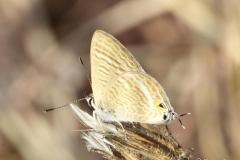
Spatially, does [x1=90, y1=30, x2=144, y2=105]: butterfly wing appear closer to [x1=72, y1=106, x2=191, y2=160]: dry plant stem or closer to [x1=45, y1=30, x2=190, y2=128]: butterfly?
[x1=45, y1=30, x2=190, y2=128]: butterfly

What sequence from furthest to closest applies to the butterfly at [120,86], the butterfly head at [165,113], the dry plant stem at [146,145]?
the butterfly at [120,86], the butterfly head at [165,113], the dry plant stem at [146,145]

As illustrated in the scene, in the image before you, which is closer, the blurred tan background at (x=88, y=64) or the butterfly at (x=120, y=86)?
the butterfly at (x=120, y=86)

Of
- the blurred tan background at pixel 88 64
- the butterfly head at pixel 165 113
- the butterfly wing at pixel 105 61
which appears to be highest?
the butterfly wing at pixel 105 61

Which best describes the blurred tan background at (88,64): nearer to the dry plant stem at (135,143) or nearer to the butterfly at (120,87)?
the butterfly at (120,87)

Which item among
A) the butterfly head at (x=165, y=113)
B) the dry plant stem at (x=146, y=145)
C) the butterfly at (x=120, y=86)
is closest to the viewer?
the dry plant stem at (x=146, y=145)

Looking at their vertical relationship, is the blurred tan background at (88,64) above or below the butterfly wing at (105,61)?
below

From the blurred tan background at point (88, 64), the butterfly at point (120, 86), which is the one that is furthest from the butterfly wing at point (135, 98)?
the blurred tan background at point (88, 64)

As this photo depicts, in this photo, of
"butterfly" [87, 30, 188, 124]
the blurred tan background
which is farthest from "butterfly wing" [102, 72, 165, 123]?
the blurred tan background
